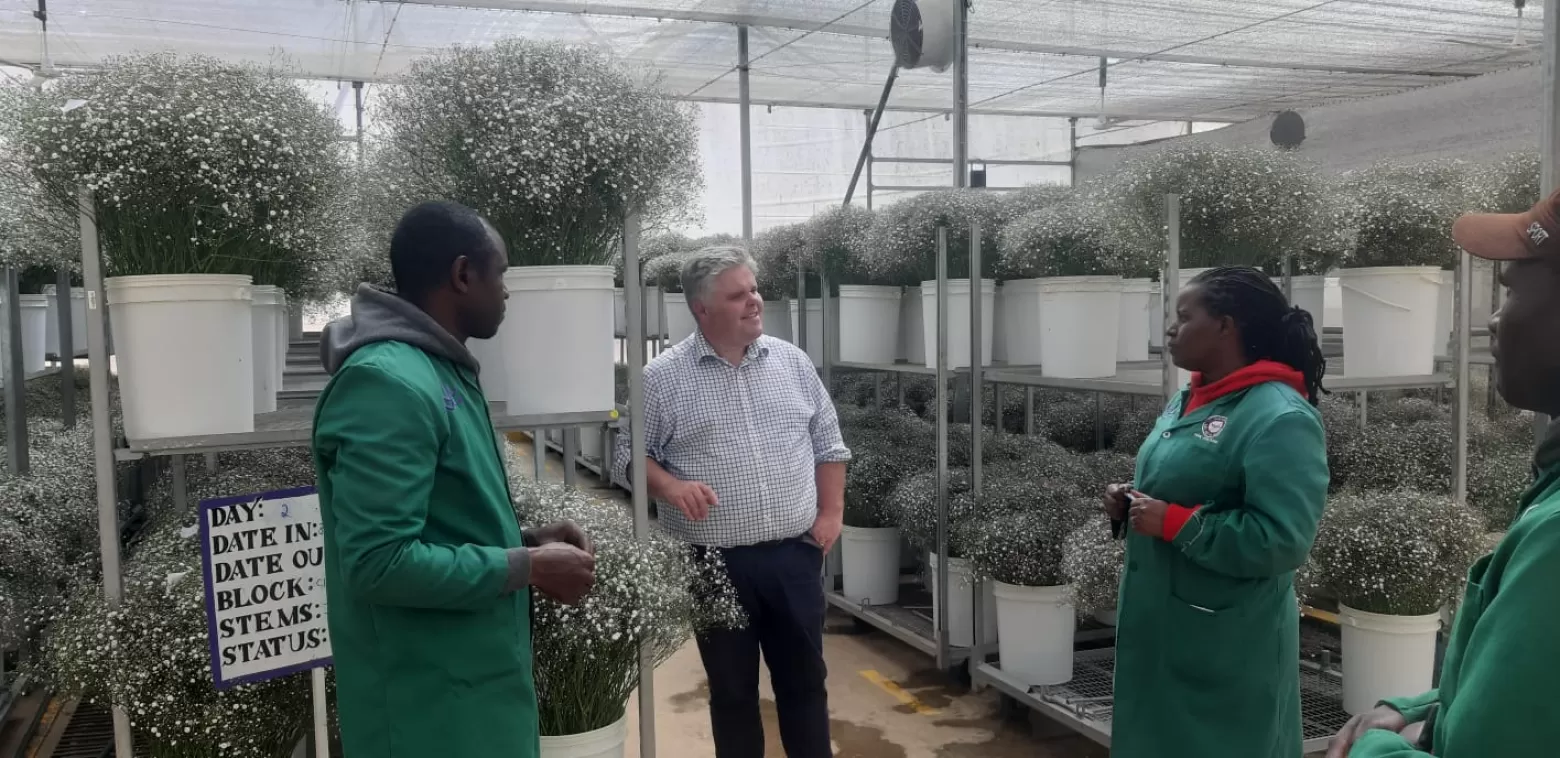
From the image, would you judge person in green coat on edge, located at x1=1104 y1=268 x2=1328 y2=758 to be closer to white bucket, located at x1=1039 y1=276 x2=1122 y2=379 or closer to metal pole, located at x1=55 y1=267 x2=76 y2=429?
white bucket, located at x1=1039 y1=276 x2=1122 y2=379

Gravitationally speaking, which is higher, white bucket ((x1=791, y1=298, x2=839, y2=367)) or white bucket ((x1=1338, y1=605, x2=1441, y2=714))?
white bucket ((x1=791, y1=298, x2=839, y2=367))

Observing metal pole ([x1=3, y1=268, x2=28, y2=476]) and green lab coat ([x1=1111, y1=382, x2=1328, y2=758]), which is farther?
metal pole ([x1=3, y1=268, x2=28, y2=476])

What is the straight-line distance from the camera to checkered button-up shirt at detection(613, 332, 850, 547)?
8.71 ft

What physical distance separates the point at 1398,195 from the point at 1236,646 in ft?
7.49

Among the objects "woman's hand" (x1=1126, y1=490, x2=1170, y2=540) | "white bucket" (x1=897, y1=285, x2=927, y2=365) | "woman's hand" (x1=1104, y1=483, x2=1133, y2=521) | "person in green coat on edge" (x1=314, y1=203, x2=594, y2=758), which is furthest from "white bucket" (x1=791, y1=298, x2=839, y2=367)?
"person in green coat on edge" (x1=314, y1=203, x2=594, y2=758)

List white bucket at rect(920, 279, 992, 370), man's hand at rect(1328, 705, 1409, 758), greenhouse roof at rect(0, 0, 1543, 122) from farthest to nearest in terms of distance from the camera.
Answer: greenhouse roof at rect(0, 0, 1543, 122) → white bucket at rect(920, 279, 992, 370) → man's hand at rect(1328, 705, 1409, 758)

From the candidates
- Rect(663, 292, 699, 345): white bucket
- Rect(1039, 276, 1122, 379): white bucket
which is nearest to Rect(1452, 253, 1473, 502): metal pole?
Rect(1039, 276, 1122, 379): white bucket

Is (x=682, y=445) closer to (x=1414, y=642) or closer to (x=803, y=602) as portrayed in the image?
(x=803, y=602)

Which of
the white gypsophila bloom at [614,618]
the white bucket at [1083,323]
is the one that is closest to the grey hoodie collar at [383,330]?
the white gypsophila bloom at [614,618]

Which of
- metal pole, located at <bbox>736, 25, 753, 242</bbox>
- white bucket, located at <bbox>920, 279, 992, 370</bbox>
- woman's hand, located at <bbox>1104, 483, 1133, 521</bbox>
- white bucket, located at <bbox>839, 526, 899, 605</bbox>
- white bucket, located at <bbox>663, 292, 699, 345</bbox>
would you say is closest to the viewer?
woman's hand, located at <bbox>1104, 483, 1133, 521</bbox>

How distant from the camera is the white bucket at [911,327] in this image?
509 centimetres

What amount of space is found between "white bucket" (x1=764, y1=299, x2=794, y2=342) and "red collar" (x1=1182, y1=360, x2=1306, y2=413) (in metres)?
4.05

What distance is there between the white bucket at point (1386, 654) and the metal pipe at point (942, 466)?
149 centimetres

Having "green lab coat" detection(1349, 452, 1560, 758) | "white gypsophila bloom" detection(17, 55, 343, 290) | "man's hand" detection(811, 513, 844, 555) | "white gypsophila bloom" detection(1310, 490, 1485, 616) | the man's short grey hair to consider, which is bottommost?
"white gypsophila bloom" detection(1310, 490, 1485, 616)
